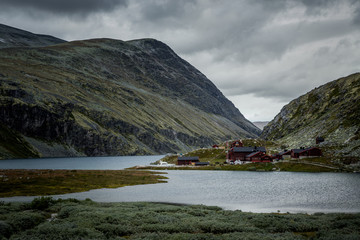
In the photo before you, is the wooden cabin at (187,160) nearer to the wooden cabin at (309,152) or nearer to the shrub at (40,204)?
the wooden cabin at (309,152)

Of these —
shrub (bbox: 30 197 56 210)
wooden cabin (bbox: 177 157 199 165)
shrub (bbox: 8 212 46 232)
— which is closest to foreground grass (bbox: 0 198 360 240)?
shrub (bbox: 8 212 46 232)

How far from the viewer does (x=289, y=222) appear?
28.4m

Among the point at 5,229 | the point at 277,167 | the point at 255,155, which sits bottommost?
the point at 277,167

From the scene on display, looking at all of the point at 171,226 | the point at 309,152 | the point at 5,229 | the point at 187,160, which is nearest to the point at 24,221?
the point at 5,229

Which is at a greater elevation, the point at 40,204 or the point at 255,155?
the point at 255,155

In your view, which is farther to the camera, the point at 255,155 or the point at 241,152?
the point at 241,152

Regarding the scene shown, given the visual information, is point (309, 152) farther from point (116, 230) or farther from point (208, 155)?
point (116, 230)

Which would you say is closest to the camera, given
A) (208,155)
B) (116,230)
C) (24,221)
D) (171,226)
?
(116,230)

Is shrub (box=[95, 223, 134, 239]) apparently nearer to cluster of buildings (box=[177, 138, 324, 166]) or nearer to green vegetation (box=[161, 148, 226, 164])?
cluster of buildings (box=[177, 138, 324, 166])

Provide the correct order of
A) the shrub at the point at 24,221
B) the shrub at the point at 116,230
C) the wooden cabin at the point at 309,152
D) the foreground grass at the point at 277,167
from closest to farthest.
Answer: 1. the shrub at the point at 116,230
2. the shrub at the point at 24,221
3. the foreground grass at the point at 277,167
4. the wooden cabin at the point at 309,152

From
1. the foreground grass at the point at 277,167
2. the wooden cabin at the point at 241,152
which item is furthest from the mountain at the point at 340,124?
the wooden cabin at the point at 241,152

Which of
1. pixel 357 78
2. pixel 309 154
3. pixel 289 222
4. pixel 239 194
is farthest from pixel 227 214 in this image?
pixel 357 78

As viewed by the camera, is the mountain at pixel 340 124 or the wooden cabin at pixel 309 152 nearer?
the mountain at pixel 340 124

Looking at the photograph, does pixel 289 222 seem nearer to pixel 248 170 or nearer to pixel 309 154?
pixel 248 170
